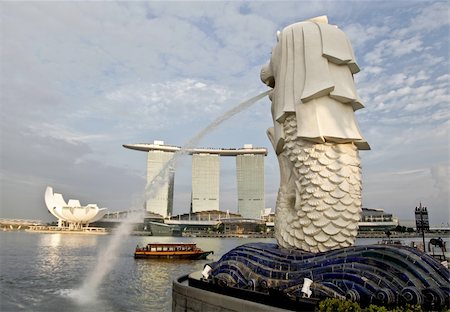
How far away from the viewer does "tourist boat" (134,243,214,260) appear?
2641 centimetres

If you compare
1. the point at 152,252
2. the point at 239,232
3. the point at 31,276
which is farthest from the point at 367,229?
the point at 31,276

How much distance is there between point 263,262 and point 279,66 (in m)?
4.21

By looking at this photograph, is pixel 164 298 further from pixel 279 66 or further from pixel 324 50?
pixel 324 50

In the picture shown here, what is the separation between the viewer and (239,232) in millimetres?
77000

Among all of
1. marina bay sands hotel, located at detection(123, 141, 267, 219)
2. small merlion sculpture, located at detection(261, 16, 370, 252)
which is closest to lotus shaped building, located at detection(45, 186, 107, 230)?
marina bay sands hotel, located at detection(123, 141, 267, 219)

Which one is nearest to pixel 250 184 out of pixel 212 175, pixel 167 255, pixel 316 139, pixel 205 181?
pixel 212 175

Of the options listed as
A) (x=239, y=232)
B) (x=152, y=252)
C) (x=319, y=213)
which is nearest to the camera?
(x=319, y=213)

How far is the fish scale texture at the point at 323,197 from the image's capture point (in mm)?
7633

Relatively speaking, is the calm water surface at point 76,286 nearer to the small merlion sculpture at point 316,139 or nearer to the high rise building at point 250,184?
the small merlion sculpture at point 316,139

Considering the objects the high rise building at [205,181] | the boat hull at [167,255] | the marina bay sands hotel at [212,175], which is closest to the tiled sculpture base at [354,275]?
the boat hull at [167,255]

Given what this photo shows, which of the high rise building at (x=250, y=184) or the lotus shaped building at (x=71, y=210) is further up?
the high rise building at (x=250, y=184)

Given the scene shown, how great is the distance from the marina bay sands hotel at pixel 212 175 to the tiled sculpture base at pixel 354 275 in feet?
273

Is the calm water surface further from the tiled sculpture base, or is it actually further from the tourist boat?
the tiled sculpture base

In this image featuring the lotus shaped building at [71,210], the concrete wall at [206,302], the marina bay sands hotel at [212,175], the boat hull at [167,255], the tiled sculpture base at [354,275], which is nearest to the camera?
the tiled sculpture base at [354,275]
